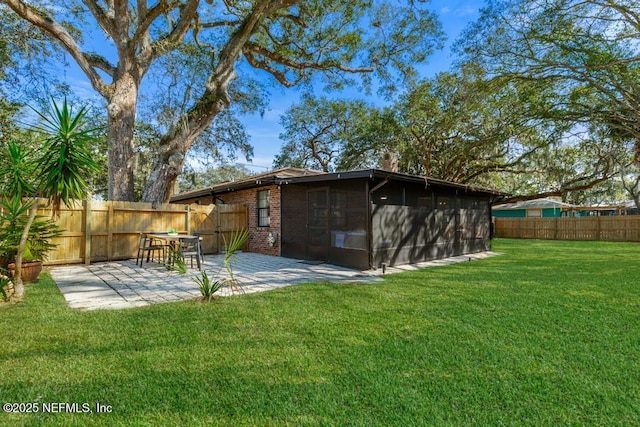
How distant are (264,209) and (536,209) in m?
23.1

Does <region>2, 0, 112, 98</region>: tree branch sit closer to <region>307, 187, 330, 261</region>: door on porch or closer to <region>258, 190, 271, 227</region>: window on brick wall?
<region>258, 190, 271, 227</region>: window on brick wall

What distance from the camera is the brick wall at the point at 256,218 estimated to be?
9539 mm

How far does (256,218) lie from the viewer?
1046 centimetres

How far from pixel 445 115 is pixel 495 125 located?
2110 mm

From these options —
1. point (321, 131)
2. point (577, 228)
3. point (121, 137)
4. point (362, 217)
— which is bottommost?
point (577, 228)

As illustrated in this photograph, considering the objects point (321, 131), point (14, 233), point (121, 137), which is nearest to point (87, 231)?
point (121, 137)

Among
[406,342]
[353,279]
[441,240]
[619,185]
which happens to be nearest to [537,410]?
[406,342]

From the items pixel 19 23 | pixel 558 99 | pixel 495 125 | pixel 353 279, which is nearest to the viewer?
pixel 353 279

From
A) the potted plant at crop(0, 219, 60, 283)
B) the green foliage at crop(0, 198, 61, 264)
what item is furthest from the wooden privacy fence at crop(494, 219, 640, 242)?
the green foliage at crop(0, 198, 61, 264)

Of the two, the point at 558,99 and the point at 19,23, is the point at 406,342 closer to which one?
the point at 558,99

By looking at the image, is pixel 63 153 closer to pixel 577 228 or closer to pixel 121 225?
pixel 121 225

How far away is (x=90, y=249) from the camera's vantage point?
7832 millimetres

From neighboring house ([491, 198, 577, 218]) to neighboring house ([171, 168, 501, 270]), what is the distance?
1534 centimetres

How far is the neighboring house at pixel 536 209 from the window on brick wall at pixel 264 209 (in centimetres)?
1900
